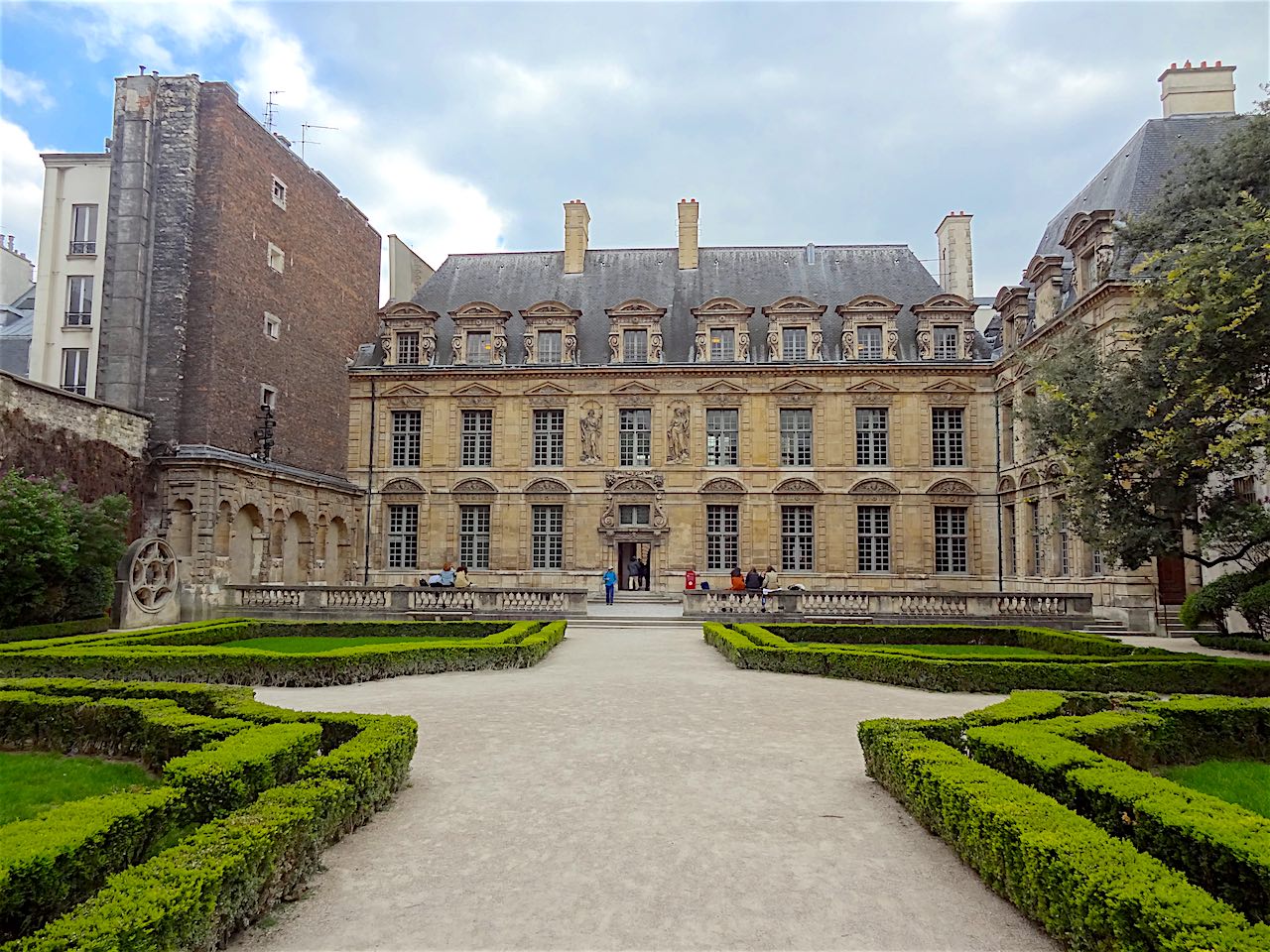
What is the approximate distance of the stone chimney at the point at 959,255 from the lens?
3166cm

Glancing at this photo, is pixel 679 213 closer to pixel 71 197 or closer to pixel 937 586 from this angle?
pixel 937 586

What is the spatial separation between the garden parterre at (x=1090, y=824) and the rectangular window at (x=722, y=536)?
21.8m

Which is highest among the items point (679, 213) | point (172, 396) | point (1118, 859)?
point (679, 213)

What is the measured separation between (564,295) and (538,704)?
25327mm

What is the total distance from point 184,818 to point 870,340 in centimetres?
2858

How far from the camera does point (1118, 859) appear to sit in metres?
3.91

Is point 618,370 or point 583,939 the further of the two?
point 618,370

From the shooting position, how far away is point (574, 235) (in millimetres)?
33531

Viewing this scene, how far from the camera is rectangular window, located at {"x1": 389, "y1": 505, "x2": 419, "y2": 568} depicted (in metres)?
30.7

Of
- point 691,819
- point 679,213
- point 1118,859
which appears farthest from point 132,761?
point 679,213

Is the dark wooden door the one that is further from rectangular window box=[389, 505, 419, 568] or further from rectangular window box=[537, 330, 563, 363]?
rectangular window box=[389, 505, 419, 568]

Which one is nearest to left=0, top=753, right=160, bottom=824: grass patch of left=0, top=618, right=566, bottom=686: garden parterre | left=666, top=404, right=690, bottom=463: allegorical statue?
left=0, top=618, right=566, bottom=686: garden parterre

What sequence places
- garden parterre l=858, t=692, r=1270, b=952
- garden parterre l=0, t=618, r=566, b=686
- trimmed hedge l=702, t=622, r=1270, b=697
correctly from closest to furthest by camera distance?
garden parterre l=858, t=692, r=1270, b=952
garden parterre l=0, t=618, r=566, b=686
trimmed hedge l=702, t=622, r=1270, b=697

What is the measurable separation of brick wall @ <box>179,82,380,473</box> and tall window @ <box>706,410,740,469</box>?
45.5ft
